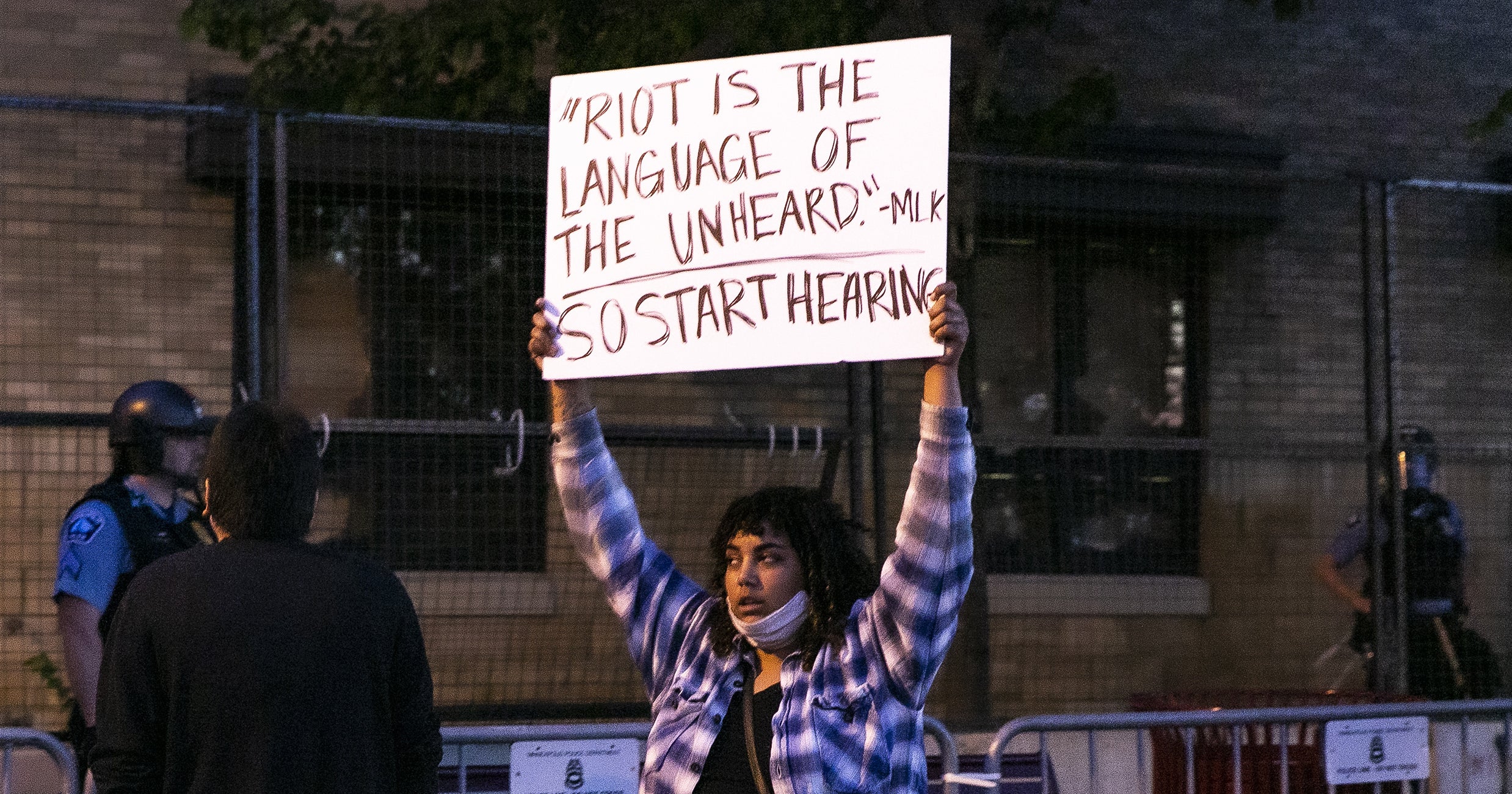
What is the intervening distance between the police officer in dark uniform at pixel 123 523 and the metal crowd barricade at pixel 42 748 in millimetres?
64

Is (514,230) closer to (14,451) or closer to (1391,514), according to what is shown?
(14,451)

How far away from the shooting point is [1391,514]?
7.66 metres

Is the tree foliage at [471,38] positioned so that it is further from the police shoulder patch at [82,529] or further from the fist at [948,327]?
the fist at [948,327]

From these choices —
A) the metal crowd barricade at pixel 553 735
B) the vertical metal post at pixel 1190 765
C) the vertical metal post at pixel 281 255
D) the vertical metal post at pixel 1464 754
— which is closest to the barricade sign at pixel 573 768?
the metal crowd barricade at pixel 553 735

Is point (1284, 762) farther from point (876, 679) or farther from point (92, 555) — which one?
point (92, 555)

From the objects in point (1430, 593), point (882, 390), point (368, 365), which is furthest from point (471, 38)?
point (1430, 593)

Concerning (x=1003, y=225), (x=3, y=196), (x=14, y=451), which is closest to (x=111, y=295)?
(x=3, y=196)

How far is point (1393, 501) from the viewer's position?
25.1 feet

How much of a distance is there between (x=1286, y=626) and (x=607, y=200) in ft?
22.6

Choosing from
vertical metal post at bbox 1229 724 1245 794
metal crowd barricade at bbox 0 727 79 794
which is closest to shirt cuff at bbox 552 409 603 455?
metal crowd barricade at bbox 0 727 79 794

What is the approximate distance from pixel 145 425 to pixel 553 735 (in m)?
1.42

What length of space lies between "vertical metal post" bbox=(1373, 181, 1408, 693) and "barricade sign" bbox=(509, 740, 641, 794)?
13.9 ft

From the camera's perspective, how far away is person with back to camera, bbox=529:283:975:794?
10.4ft

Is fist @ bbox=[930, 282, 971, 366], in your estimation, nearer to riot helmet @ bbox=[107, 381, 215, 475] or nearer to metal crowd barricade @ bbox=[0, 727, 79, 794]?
riot helmet @ bbox=[107, 381, 215, 475]
